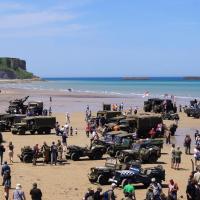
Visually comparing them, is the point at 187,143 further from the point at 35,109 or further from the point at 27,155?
the point at 35,109

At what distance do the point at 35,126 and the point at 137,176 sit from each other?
70.8ft

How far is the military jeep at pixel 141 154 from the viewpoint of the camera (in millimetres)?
29603

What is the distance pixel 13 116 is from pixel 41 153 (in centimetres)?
1697

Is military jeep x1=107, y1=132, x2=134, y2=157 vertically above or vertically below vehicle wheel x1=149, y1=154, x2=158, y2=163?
above

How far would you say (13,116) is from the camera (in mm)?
46000

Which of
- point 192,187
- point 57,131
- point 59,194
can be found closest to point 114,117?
point 57,131

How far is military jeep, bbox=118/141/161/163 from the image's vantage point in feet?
97.1

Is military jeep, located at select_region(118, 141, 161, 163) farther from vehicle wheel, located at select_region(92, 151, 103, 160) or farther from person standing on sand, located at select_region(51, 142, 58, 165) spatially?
person standing on sand, located at select_region(51, 142, 58, 165)

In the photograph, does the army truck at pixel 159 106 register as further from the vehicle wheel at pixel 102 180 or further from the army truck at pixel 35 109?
the vehicle wheel at pixel 102 180

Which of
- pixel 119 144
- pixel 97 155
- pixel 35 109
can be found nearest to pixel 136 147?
pixel 119 144

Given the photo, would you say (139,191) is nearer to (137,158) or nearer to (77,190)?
(77,190)

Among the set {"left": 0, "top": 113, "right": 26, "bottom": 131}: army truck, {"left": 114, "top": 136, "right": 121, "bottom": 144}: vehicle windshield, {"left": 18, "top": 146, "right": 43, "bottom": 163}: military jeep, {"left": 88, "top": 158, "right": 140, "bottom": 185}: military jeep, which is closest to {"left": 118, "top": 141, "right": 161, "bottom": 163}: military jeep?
{"left": 114, "top": 136, "right": 121, "bottom": 144}: vehicle windshield

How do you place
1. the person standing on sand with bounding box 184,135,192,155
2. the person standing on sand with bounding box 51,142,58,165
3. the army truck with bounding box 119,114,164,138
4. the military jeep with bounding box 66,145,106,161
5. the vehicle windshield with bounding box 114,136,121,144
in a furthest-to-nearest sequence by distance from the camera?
the army truck with bounding box 119,114,164,138, the person standing on sand with bounding box 184,135,192,155, the vehicle windshield with bounding box 114,136,121,144, the military jeep with bounding box 66,145,106,161, the person standing on sand with bounding box 51,142,58,165

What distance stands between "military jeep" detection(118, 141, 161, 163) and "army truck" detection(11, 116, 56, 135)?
46.9ft
